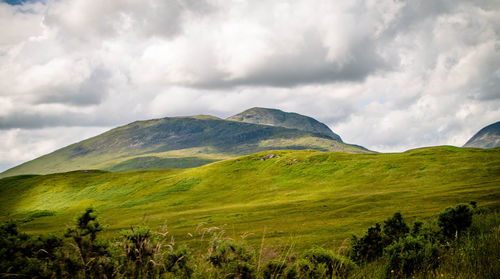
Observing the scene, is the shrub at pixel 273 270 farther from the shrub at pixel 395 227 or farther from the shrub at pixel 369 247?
the shrub at pixel 395 227

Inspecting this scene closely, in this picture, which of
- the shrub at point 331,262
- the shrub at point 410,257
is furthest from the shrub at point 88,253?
the shrub at point 410,257

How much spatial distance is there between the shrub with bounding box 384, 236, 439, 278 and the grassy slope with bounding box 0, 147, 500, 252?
16701 mm

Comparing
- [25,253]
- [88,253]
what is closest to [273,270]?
[88,253]

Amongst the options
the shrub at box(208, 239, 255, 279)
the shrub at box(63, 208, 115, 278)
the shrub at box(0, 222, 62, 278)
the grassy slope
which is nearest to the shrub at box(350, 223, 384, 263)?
the shrub at box(208, 239, 255, 279)

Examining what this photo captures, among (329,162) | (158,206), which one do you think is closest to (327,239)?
(158,206)

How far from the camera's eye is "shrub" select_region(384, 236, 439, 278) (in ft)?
33.4

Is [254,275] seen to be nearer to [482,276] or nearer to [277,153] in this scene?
[482,276]

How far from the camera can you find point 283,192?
3243 inches

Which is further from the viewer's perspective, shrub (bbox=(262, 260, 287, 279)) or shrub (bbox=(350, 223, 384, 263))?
shrub (bbox=(350, 223, 384, 263))

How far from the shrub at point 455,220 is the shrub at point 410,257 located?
17.9ft

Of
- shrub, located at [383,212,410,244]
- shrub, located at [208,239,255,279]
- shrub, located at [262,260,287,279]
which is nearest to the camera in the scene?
shrub, located at [208,239,255,279]

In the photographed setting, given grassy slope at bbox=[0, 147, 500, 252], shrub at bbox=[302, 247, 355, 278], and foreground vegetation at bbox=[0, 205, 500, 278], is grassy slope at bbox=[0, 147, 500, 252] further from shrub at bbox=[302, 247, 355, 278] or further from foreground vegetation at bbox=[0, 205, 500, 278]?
shrub at bbox=[302, 247, 355, 278]

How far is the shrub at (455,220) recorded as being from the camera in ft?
50.6

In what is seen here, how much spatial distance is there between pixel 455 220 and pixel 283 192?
67.6m
